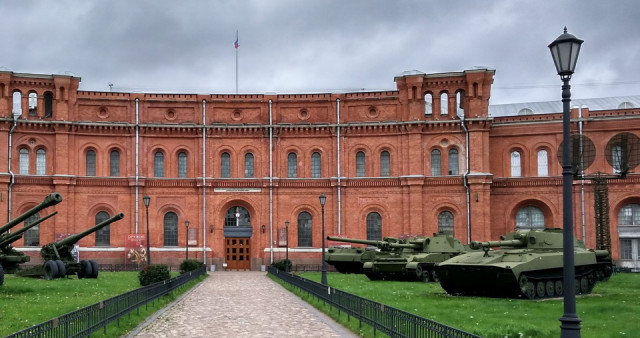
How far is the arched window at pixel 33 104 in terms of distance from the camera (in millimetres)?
49406

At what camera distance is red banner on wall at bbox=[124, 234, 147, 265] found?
48.2m

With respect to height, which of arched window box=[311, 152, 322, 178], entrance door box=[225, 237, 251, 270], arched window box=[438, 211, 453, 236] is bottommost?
entrance door box=[225, 237, 251, 270]

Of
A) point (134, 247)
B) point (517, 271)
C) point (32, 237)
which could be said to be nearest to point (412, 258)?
point (517, 271)

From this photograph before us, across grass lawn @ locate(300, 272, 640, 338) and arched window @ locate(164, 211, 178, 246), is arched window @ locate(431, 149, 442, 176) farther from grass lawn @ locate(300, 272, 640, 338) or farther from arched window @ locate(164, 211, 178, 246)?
grass lawn @ locate(300, 272, 640, 338)

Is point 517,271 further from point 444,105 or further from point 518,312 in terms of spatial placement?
point 444,105

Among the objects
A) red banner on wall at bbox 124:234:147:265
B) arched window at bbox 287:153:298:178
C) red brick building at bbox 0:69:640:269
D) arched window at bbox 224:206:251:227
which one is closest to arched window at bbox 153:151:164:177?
red brick building at bbox 0:69:640:269

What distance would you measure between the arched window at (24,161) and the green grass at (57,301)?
16.8 meters

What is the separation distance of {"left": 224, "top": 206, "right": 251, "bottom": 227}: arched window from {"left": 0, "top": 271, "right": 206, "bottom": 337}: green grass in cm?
1741

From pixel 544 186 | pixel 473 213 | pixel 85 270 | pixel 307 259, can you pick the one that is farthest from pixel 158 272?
pixel 544 186

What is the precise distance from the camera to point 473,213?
157ft

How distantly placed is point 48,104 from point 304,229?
63.0 feet

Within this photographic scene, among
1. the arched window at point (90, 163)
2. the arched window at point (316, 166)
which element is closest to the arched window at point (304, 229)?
the arched window at point (316, 166)

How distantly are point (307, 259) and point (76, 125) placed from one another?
17649mm

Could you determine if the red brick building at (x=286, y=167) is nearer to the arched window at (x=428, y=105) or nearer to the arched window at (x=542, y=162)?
the arched window at (x=542, y=162)
